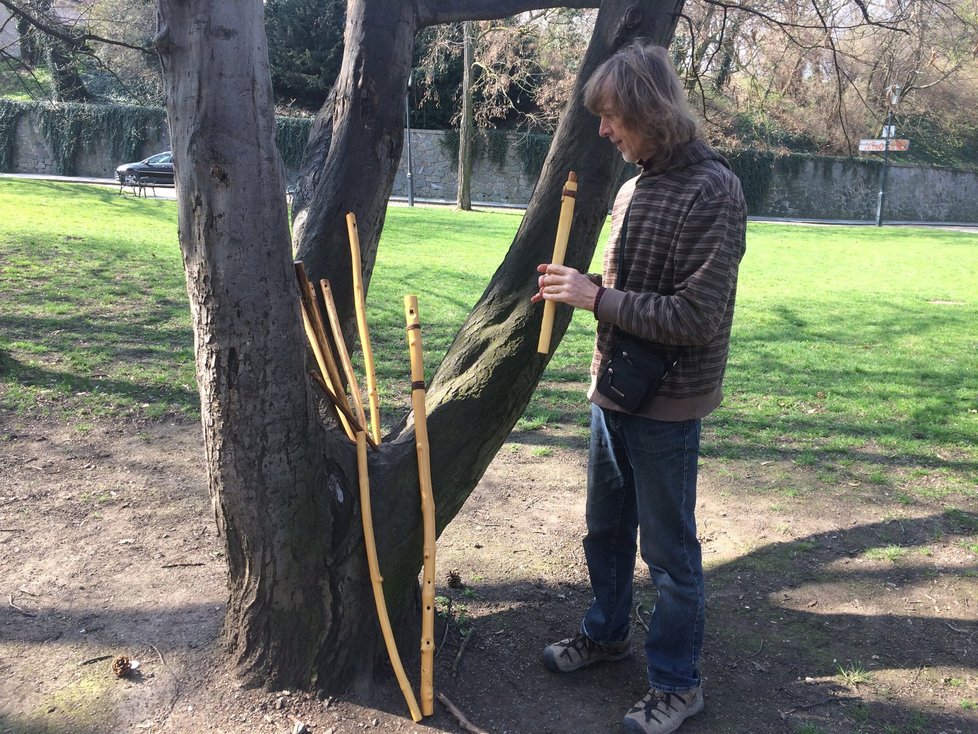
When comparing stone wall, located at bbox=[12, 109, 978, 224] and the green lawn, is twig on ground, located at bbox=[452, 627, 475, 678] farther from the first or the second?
stone wall, located at bbox=[12, 109, 978, 224]

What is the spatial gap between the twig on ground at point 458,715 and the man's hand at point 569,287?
1360mm

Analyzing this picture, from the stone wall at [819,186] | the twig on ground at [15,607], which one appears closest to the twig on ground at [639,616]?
the twig on ground at [15,607]

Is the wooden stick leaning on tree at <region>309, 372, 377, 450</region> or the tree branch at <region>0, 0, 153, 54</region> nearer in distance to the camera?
the wooden stick leaning on tree at <region>309, 372, 377, 450</region>

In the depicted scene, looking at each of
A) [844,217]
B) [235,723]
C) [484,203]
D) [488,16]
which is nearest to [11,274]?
[488,16]

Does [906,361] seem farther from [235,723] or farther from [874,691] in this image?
[235,723]

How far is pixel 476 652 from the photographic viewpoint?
10.5ft

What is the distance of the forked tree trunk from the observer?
2326mm

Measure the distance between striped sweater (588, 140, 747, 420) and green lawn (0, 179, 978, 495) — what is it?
2.95 metres

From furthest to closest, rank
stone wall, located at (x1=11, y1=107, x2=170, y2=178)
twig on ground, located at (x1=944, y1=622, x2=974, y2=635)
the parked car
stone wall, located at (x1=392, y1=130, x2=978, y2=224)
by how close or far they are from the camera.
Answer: stone wall, located at (x1=392, y1=130, x2=978, y2=224)
stone wall, located at (x1=11, y1=107, x2=170, y2=178)
the parked car
twig on ground, located at (x1=944, y1=622, x2=974, y2=635)

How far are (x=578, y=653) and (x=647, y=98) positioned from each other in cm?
190

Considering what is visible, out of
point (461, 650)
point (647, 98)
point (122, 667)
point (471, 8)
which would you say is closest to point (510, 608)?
point (461, 650)

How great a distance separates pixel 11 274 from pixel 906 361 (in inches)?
351

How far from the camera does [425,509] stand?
2.81 meters

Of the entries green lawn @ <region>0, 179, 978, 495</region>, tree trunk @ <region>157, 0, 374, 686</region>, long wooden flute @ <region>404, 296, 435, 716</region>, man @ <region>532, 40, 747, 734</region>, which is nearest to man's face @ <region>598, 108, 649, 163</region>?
man @ <region>532, 40, 747, 734</region>
